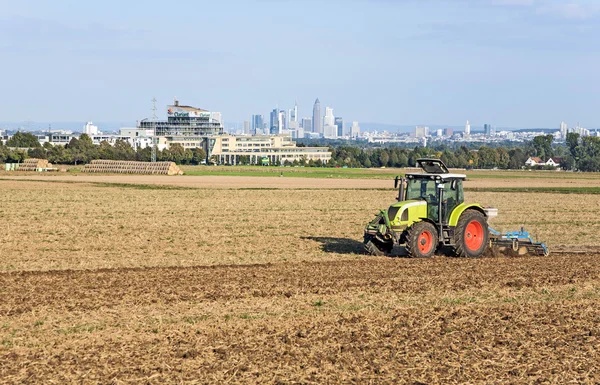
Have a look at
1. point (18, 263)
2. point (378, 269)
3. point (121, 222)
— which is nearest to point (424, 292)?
point (378, 269)

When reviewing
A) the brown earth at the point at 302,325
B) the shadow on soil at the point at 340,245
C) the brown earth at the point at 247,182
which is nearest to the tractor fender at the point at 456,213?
the brown earth at the point at 302,325

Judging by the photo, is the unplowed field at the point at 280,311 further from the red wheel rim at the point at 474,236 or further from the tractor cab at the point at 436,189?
the tractor cab at the point at 436,189

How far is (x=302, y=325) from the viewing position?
41.7 ft

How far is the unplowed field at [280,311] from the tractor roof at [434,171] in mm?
2118

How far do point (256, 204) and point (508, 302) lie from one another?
86.7ft

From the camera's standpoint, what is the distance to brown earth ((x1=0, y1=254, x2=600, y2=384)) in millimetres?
10250

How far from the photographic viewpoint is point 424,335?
12.2 m

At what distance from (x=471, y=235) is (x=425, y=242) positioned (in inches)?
59.3

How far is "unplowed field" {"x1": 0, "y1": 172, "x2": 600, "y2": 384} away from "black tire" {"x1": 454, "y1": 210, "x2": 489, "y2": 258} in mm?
650

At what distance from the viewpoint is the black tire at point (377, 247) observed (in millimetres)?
21531

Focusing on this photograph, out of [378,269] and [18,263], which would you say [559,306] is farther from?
[18,263]

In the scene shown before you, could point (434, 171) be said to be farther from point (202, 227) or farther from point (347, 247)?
point (202, 227)

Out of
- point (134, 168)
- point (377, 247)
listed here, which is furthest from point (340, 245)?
point (134, 168)

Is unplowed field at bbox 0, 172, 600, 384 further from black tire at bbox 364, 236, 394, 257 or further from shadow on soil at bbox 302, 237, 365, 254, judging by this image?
black tire at bbox 364, 236, 394, 257
